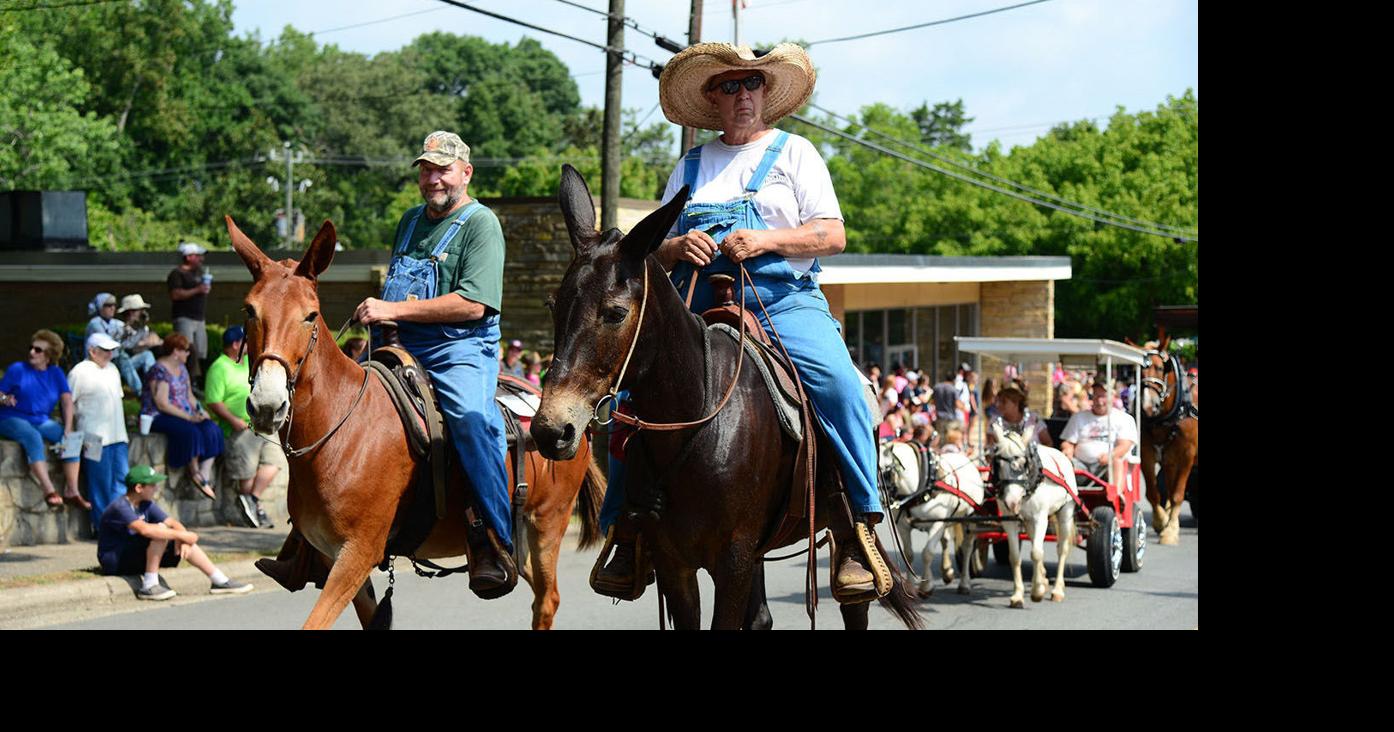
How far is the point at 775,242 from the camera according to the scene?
5484mm

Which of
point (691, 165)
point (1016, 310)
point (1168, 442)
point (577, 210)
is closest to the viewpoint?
point (577, 210)

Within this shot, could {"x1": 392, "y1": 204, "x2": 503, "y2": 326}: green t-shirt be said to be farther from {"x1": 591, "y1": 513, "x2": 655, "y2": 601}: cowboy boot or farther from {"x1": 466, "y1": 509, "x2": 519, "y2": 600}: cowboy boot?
{"x1": 591, "y1": 513, "x2": 655, "y2": 601}: cowboy boot

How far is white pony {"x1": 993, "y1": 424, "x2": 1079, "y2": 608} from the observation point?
42.7 ft

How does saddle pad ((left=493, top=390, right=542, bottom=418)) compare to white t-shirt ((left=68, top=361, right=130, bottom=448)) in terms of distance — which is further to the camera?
white t-shirt ((left=68, top=361, right=130, bottom=448))

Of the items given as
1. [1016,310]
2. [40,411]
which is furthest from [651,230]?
[1016,310]

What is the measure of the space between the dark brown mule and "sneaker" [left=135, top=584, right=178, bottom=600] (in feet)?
26.1

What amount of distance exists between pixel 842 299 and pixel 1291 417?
28.7 meters

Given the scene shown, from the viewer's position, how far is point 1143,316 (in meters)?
54.4

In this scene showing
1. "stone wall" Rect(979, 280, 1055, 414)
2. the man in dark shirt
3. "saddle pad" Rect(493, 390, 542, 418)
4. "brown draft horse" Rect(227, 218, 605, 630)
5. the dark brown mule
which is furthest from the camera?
"stone wall" Rect(979, 280, 1055, 414)

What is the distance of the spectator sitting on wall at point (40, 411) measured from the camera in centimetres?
1381

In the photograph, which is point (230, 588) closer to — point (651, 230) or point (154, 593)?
point (154, 593)

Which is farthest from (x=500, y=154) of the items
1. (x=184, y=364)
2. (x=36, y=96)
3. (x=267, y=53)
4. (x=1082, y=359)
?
(x=184, y=364)

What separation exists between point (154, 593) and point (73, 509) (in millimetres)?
2994

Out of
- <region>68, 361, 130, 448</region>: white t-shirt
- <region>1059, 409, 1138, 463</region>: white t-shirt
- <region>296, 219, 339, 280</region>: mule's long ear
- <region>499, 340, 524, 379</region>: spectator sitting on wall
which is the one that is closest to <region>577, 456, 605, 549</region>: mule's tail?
<region>296, 219, 339, 280</region>: mule's long ear
